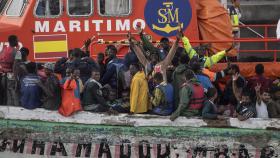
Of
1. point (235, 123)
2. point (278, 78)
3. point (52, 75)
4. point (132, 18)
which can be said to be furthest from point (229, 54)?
point (52, 75)

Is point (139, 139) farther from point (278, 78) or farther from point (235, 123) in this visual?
point (278, 78)

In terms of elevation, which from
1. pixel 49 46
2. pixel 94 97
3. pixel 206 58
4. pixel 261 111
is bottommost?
pixel 261 111

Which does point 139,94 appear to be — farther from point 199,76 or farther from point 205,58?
point 205,58

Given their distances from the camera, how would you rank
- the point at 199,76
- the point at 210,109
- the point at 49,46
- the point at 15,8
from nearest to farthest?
the point at 210,109, the point at 199,76, the point at 49,46, the point at 15,8

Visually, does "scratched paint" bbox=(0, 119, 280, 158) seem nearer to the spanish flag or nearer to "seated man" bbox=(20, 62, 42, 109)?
"seated man" bbox=(20, 62, 42, 109)

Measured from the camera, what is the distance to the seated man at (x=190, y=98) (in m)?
9.25

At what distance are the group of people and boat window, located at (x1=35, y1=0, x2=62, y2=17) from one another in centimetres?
109

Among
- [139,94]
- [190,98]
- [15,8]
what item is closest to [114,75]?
[139,94]

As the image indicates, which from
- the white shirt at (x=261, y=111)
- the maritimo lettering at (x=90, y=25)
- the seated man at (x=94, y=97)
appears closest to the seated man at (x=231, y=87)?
the white shirt at (x=261, y=111)

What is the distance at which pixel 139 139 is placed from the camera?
9.38 metres

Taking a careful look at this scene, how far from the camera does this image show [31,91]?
31.7ft

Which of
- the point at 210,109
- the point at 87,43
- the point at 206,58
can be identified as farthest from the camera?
the point at 87,43

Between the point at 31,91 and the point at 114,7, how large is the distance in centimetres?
250

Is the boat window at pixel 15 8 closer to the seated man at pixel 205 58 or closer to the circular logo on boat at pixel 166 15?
the circular logo on boat at pixel 166 15
